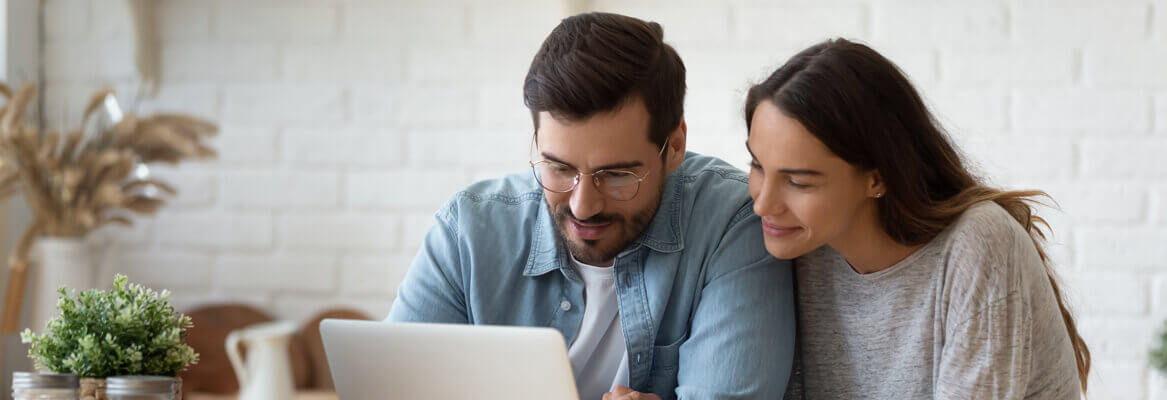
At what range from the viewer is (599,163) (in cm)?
123

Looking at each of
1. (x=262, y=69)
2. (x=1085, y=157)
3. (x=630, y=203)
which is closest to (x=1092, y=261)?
(x=1085, y=157)

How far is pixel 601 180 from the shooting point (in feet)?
4.12

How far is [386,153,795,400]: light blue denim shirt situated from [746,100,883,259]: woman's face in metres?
0.09

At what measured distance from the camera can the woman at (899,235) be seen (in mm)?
1126

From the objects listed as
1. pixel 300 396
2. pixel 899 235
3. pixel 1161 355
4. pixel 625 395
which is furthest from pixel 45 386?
pixel 1161 355

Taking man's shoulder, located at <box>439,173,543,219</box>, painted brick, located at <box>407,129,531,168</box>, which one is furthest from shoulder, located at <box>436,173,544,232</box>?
painted brick, located at <box>407,129,531,168</box>

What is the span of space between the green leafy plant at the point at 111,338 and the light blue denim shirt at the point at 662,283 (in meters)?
0.39

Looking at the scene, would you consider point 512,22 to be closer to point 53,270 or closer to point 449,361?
point 53,270

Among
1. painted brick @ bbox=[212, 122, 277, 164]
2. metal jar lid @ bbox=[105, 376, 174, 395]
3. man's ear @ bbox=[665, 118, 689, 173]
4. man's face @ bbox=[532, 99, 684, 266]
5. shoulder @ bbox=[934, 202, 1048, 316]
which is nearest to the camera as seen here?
metal jar lid @ bbox=[105, 376, 174, 395]

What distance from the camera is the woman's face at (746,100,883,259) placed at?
114cm

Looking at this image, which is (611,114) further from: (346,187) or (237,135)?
(237,135)

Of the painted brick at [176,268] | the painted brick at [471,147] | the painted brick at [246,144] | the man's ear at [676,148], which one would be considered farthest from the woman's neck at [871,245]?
the painted brick at [176,268]

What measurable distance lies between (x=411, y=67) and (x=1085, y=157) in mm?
1442

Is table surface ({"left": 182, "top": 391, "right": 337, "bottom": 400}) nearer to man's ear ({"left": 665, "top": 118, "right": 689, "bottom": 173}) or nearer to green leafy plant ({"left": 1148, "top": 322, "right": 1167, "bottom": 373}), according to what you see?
man's ear ({"left": 665, "top": 118, "right": 689, "bottom": 173})
